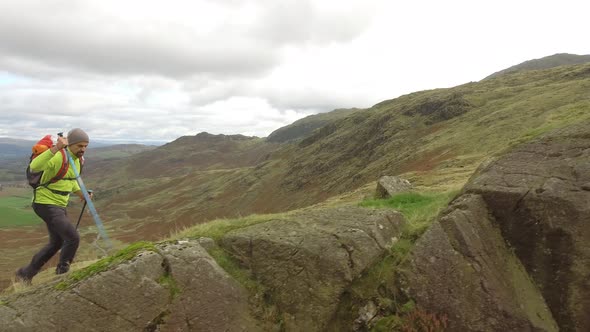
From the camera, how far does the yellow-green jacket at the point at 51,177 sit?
Answer: 7832mm

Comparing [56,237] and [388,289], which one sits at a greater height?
[56,237]

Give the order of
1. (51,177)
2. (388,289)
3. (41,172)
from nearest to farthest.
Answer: (388,289), (41,172), (51,177)

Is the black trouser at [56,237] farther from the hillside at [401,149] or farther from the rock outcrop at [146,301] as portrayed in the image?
the hillside at [401,149]

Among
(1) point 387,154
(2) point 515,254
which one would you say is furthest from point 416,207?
(1) point 387,154

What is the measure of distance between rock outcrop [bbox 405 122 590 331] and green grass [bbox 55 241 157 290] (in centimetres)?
502

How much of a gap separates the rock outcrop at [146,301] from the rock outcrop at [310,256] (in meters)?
0.73

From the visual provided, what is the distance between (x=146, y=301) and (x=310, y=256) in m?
3.06

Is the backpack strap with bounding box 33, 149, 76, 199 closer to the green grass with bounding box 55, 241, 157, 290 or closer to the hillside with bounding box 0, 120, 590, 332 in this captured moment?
the hillside with bounding box 0, 120, 590, 332

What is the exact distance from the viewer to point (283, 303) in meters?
7.50

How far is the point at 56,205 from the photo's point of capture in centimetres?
831

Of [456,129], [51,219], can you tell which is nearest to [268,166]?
[456,129]

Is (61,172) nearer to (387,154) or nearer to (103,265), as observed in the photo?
(103,265)

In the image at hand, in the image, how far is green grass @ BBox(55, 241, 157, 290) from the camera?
668 cm

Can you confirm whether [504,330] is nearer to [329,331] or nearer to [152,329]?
[329,331]
